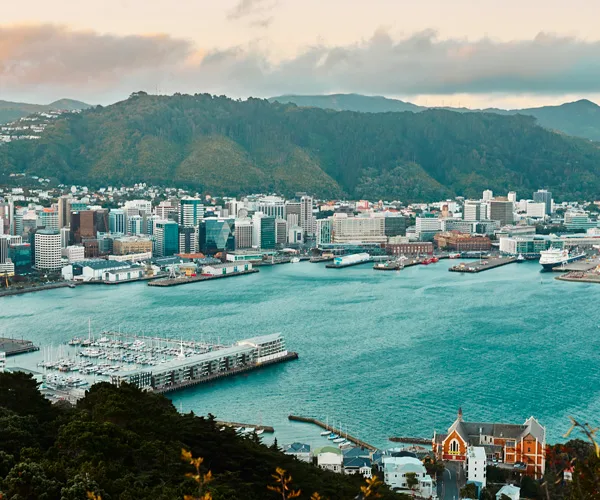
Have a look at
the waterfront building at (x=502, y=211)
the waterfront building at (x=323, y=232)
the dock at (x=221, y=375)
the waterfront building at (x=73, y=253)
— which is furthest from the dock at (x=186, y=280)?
the waterfront building at (x=502, y=211)

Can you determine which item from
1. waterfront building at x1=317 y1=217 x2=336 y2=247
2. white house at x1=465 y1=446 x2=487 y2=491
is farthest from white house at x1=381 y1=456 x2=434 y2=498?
waterfront building at x1=317 y1=217 x2=336 y2=247

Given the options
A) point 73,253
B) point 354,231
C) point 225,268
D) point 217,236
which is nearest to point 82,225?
point 73,253

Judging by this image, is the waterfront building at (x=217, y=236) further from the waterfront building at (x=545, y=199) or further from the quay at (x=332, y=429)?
the quay at (x=332, y=429)

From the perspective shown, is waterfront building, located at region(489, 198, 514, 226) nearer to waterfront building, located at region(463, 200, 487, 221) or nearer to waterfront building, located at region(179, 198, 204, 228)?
waterfront building, located at region(463, 200, 487, 221)

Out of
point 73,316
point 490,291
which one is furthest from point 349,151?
point 73,316

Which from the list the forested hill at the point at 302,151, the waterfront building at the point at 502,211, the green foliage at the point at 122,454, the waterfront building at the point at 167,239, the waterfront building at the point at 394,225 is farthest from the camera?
the forested hill at the point at 302,151

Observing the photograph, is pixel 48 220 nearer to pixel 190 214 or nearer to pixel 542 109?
pixel 190 214

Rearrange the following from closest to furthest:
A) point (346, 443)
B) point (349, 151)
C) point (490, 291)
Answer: point (346, 443), point (490, 291), point (349, 151)

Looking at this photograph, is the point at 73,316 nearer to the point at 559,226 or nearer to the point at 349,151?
the point at 559,226
